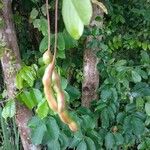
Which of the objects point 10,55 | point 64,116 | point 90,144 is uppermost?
point 64,116

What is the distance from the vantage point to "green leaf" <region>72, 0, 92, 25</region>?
362mm

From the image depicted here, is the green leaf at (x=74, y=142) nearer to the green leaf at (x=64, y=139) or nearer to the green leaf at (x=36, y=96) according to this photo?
the green leaf at (x=64, y=139)

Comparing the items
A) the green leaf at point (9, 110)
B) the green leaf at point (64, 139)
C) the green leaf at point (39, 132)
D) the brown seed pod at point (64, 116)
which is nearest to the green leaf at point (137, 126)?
the green leaf at point (64, 139)

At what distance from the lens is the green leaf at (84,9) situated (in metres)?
0.36

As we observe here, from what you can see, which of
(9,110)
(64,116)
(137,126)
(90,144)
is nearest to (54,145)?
(90,144)

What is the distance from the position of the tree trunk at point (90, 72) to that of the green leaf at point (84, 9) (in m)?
1.32

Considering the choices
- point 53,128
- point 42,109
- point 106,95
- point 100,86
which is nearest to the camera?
point 42,109

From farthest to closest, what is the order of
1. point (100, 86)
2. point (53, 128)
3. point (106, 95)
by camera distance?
point (100, 86) < point (106, 95) < point (53, 128)

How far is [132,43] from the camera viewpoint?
186 cm

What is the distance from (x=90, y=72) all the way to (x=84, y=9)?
140cm

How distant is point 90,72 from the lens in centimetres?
176

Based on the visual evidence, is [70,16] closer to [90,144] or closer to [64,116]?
[64,116]

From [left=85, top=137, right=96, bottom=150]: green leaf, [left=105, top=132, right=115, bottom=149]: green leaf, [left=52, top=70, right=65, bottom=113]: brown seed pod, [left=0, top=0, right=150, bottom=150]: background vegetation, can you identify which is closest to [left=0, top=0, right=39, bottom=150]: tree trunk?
[left=0, top=0, right=150, bottom=150]: background vegetation

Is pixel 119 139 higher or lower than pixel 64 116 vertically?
lower
